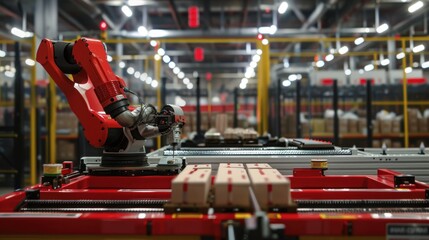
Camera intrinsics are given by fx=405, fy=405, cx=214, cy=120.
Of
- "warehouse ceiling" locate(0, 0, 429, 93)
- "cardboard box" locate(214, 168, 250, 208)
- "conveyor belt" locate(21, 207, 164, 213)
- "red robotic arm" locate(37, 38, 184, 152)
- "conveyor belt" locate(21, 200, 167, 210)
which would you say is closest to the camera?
"cardboard box" locate(214, 168, 250, 208)

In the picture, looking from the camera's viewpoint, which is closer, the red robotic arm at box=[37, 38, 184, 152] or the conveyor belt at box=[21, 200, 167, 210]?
the conveyor belt at box=[21, 200, 167, 210]

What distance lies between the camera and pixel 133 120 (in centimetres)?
298

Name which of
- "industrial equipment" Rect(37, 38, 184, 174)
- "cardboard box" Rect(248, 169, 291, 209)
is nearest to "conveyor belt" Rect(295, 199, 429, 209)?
"cardboard box" Rect(248, 169, 291, 209)

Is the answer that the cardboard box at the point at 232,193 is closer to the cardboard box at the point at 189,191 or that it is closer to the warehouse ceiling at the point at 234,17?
the cardboard box at the point at 189,191

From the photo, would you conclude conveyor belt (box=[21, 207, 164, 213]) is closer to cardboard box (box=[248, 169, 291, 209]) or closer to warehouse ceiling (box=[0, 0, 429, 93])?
cardboard box (box=[248, 169, 291, 209])

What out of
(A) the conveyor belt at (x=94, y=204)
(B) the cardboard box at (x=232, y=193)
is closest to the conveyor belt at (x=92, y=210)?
(A) the conveyor belt at (x=94, y=204)

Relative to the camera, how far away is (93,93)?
11.0 feet

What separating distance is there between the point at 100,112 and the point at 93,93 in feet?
0.55

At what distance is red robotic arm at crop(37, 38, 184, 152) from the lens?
3.10 meters

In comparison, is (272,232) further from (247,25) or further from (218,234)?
(247,25)

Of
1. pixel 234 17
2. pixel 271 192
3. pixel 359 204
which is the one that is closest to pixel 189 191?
pixel 271 192

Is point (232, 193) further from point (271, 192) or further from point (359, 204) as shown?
point (359, 204)

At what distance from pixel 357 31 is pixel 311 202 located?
45.7 ft

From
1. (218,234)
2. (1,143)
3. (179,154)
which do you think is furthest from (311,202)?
(1,143)
